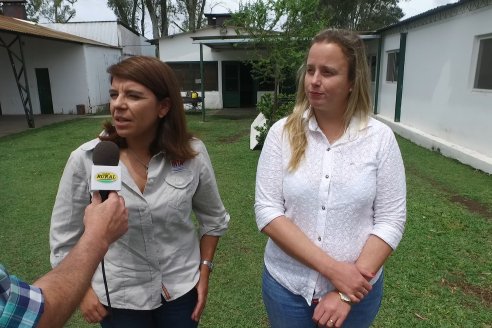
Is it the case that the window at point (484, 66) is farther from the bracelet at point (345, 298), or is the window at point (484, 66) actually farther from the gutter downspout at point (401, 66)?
the bracelet at point (345, 298)

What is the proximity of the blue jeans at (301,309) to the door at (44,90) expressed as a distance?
19.0 metres

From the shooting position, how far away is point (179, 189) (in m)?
1.67

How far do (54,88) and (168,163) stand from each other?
61.0 feet

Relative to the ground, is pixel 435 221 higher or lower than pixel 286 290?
lower

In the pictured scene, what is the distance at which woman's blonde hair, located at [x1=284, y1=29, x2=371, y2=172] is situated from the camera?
157 cm

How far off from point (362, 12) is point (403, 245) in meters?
29.6

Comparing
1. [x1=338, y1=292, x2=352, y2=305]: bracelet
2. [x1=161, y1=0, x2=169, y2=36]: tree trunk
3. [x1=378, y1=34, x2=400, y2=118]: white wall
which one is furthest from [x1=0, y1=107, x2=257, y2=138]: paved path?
[x1=161, y1=0, x2=169, y2=36]: tree trunk

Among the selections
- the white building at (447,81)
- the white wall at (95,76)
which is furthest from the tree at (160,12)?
the white building at (447,81)

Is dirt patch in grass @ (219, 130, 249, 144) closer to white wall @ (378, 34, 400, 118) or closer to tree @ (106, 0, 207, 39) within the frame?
white wall @ (378, 34, 400, 118)

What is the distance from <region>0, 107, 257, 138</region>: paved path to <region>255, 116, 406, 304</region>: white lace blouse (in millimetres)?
13081

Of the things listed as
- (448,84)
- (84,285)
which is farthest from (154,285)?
(448,84)

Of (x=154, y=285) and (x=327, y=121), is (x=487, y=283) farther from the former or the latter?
(x=154, y=285)

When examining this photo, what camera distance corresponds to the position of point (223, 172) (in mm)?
7020

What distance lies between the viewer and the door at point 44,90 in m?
17.8
